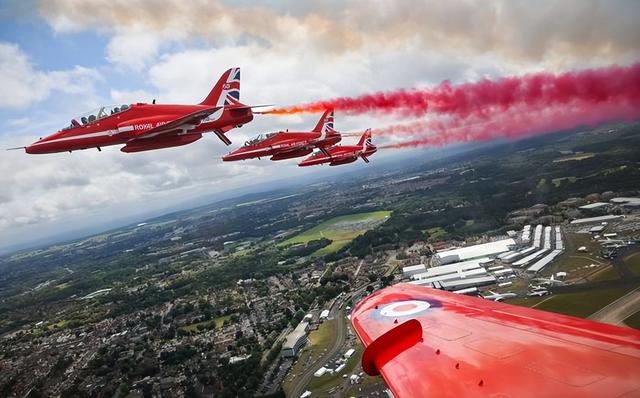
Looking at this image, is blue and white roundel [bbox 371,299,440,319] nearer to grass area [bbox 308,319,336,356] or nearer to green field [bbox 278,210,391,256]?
grass area [bbox 308,319,336,356]

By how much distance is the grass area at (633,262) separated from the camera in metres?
46.9

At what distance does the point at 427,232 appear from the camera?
93.2 metres

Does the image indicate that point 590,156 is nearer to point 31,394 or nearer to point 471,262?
point 471,262

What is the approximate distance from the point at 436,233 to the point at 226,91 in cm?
7463

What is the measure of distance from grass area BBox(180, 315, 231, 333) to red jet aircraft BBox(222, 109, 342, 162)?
1492 inches

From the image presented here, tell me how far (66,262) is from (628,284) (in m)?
221

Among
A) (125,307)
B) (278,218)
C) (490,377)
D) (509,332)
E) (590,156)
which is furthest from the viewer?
(278,218)

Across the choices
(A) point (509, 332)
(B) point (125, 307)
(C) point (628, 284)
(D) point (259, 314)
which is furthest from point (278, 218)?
(A) point (509, 332)

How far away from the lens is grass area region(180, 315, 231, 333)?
211 feet

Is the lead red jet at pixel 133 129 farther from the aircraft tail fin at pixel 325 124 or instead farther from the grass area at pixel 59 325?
the grass area at pixel 59 325

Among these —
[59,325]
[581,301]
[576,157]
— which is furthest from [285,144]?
[576,157]

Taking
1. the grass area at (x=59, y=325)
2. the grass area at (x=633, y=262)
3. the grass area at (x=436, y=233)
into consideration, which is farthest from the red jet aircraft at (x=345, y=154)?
the grass area at (x=59, y=325)

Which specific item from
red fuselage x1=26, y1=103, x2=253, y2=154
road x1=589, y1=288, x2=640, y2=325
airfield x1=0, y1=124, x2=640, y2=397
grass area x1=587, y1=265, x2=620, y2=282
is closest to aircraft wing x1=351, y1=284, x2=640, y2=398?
red fuselage x1=26, y1=103, x2=253, y2=154

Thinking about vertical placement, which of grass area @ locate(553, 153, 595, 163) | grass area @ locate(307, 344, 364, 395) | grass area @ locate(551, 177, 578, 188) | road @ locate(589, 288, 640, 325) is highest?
grass area @ locate(553, 153, 595, 163)
